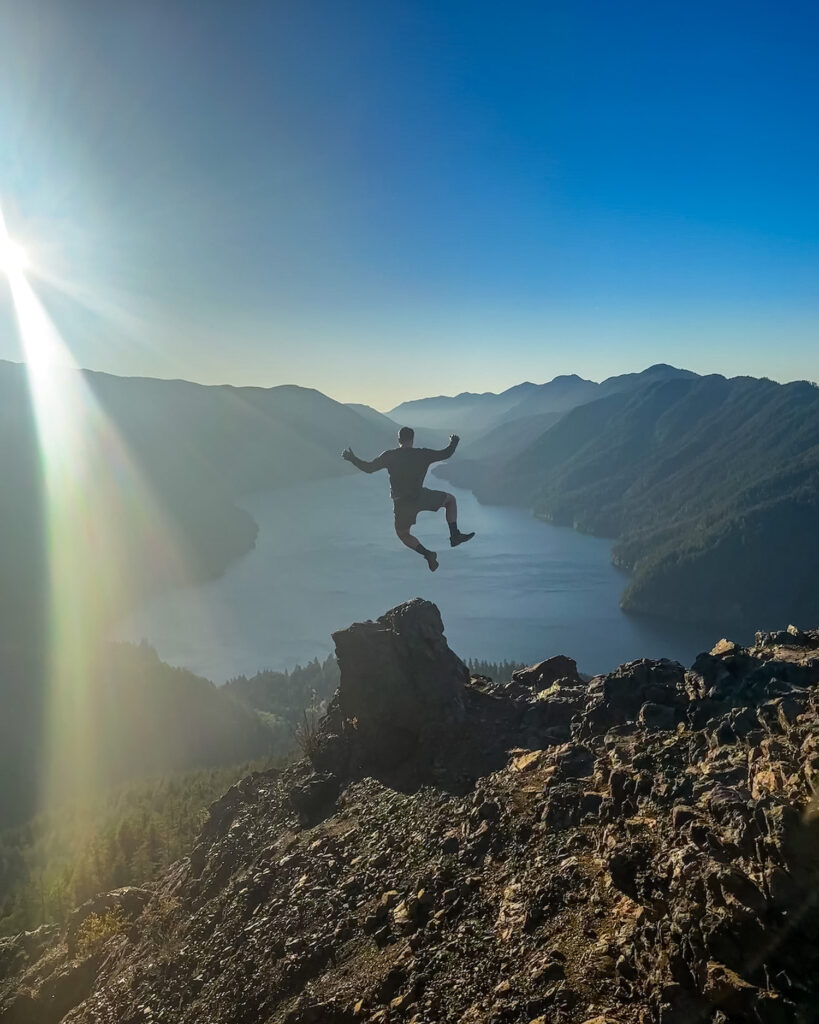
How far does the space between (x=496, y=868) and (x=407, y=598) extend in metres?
105

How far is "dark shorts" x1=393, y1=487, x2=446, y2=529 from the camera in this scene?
34.0 ft

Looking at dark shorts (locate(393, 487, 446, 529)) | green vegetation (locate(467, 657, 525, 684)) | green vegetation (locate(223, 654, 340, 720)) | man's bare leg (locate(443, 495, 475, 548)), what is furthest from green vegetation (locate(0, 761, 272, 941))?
green vegetation (locate(467, 657, 525, 684))

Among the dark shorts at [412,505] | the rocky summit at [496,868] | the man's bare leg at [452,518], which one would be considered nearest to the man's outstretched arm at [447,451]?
the dark shorts at [412,505]

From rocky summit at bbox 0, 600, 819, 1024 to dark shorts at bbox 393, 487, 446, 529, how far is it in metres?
3.86

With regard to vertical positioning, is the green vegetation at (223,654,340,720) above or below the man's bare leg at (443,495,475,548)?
below

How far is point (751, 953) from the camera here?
14.5 feet

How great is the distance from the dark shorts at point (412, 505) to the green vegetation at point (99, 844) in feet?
32.4

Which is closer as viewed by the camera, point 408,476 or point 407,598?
point 408,476

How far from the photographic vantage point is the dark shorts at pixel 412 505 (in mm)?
10352

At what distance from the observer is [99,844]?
142 ft

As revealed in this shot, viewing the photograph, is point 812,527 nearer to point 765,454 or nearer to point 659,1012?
point 765,454

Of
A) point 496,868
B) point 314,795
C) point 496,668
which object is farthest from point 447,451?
point 496,668

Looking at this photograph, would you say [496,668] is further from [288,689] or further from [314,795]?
[314,795]

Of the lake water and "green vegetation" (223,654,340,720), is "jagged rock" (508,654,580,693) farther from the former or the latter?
the lake water
